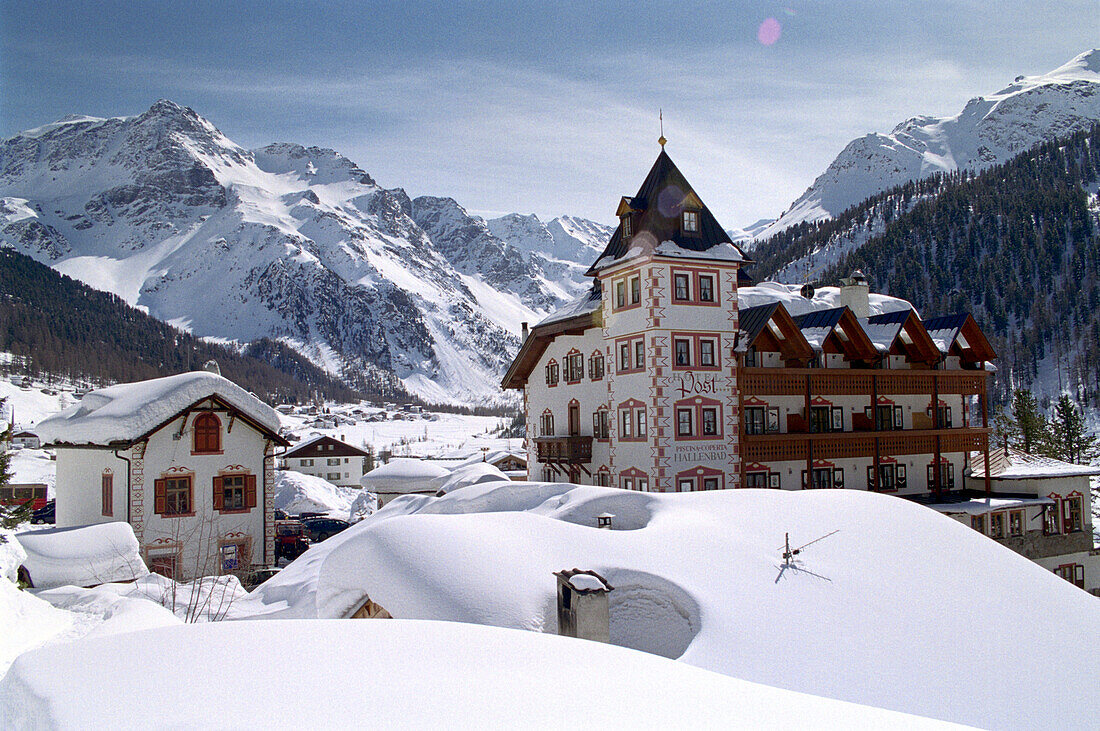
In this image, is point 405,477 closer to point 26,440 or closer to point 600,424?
point 600,424

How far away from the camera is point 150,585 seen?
2467cm

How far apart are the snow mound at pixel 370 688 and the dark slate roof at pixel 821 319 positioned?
30.3 metres

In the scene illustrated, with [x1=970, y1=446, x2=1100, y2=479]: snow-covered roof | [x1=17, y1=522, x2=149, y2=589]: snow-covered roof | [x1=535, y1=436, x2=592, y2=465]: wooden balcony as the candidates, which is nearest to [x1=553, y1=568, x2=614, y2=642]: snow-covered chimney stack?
[x1=17, y1=522, x2=149, y2=589]: snow-covered roof

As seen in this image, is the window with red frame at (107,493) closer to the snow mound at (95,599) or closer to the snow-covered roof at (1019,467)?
the snow mound at (95,599)

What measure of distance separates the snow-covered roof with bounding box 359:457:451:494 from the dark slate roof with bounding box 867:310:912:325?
25301 mm

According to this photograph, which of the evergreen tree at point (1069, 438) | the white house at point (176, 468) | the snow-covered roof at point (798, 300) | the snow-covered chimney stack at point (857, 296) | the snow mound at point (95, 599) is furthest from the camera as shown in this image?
the evergreen tree at point (1069, 438)

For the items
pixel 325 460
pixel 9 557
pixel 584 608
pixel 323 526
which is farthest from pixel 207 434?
pixel 325 460

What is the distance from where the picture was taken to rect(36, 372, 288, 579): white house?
106ft

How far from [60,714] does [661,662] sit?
416cm

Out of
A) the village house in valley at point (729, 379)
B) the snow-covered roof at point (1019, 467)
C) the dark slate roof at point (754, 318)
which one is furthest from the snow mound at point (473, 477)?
the snow-covered roof at point (1019, 467)

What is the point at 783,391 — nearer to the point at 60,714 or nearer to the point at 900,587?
the point at 900,587

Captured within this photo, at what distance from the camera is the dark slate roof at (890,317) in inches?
1432

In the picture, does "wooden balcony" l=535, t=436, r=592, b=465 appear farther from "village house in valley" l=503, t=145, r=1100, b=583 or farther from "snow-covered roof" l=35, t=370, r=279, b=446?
"snow-covered roof" l=35, t=370, r=279, b=446

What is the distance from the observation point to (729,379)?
32.7 m
